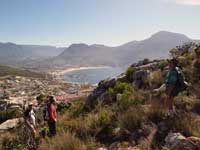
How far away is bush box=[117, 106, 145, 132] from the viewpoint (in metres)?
6.23

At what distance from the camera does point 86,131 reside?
6758 millimetres

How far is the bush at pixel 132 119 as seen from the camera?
20.4 ft

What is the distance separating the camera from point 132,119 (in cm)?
632

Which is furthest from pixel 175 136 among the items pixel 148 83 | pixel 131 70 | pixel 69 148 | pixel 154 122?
pixel 131 70

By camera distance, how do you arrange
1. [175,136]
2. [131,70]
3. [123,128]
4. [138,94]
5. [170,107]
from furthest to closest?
[131,70] → [138,94] → [123,128] → [170,107] → [175,136]

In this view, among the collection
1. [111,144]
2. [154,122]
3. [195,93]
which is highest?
[195,93]

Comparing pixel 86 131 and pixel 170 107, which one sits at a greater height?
pixel 170 107

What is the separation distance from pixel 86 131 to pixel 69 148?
1.53m

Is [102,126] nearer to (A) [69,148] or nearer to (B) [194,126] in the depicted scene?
(A) [69,148]

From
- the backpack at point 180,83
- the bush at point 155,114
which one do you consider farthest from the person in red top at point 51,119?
the backpack at point 180,83

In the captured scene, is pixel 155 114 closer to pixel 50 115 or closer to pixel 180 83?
pixel 180 83

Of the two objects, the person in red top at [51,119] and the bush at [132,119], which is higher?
the bush at [132,119]

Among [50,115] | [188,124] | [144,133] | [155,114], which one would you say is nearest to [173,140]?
[188,124]

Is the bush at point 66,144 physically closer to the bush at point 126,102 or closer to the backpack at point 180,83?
the bush at point 126,102
